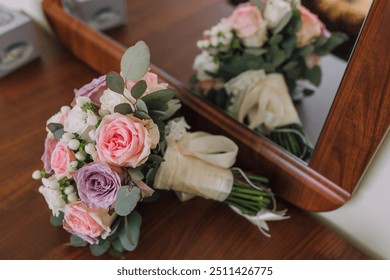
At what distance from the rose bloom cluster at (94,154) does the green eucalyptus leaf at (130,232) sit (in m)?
0.02

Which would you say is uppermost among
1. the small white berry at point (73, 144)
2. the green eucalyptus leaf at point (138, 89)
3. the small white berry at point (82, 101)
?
the green eucalyptus leaf at point (138, 89)

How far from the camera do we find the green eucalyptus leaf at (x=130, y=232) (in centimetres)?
50

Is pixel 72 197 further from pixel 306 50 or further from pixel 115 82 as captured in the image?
pixel 306 50

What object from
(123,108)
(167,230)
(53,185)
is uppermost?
(123,108)

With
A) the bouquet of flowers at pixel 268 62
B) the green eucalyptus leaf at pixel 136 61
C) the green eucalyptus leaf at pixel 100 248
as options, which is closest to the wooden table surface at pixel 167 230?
the green eucalyptus leaf at pixel 100 248

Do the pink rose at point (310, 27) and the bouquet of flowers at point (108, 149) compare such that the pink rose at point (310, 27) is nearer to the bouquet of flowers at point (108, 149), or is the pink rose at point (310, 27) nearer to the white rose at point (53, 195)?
the bouquet of flowers at point (108, 149)

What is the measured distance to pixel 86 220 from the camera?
0.47 metres

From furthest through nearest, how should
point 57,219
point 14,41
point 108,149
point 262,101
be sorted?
point 14,41, point 262,101, point 57,219, point 108,149

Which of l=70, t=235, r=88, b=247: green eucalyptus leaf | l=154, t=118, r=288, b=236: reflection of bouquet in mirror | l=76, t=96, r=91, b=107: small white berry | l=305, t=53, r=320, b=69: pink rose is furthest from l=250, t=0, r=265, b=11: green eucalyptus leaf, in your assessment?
l=70, t=235, r=88, b=247: green eucalyptus leaf

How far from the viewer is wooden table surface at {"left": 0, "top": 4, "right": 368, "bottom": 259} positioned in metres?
0.54

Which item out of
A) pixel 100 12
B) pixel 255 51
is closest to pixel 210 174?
pixel 255 51

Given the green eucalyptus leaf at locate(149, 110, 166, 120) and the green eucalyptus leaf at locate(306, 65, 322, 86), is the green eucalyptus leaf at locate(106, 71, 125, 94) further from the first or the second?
the green eucalyptus leaf at locate(306, 65, 322, 86)

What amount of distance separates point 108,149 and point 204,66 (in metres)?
0.33
